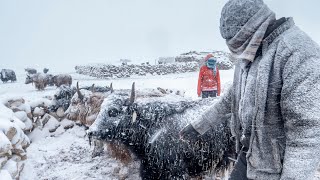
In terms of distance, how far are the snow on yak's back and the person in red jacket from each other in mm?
1763

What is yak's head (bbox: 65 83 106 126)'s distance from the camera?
6.58 m

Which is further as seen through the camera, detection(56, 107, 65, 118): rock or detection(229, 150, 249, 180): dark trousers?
detection(56, 107, 65, 118): rock

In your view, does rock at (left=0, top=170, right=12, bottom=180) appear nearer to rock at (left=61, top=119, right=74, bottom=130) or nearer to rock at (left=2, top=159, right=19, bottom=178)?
rock at (left=2, top=159, right=19, bottom=178)

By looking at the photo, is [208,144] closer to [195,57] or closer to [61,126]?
[61,126]

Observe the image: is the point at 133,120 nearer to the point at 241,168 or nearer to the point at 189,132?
the point at 189,132

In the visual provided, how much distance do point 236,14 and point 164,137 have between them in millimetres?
2742

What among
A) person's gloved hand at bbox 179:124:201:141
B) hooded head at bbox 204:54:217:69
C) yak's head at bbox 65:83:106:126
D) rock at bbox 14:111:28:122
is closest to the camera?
person's gloved hand at bbox 179:124:201:141

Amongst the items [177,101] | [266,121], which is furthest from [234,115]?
[177,101]

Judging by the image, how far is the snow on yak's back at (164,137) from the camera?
3.93 metres

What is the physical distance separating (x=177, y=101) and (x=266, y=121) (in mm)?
3076

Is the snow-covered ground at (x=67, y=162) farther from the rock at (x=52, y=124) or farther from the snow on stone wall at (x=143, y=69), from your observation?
the snow on stone wall at (x=143, y=69)

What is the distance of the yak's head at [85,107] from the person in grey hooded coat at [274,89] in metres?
5.28

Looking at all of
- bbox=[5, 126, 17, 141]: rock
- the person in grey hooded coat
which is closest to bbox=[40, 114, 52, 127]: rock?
bbox=[5, 126, 17, 141]: rock

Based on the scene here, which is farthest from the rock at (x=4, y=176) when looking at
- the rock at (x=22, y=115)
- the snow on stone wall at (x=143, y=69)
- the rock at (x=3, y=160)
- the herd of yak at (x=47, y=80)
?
the snow on stone wall at (x=143, y=69)
